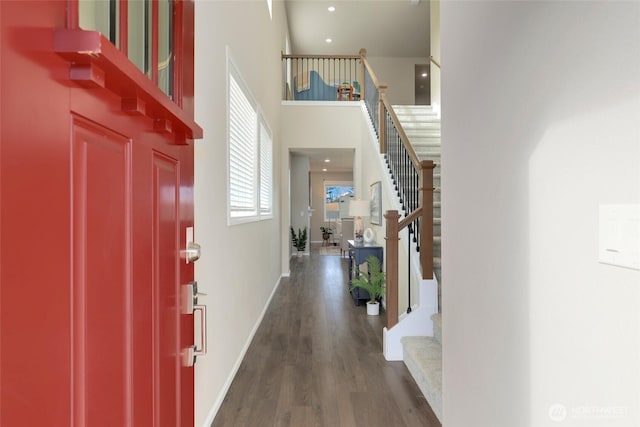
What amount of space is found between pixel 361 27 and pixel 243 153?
7141 mm

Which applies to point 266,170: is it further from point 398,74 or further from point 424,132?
point 398,74

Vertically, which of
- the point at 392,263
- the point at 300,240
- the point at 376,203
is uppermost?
the point at 376,203

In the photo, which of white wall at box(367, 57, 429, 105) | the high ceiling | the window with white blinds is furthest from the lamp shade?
white wall at box(367, 57, 429, 105)

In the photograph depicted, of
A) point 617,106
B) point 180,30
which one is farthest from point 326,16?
point 617,106

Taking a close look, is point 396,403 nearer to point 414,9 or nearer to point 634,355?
point 634,355

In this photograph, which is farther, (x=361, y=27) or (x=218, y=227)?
(x=361, y=27)

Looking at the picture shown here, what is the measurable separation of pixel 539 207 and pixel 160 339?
108 cm

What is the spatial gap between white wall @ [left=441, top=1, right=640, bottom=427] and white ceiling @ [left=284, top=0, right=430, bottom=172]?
5888 mm

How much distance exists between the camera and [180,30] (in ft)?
3.69

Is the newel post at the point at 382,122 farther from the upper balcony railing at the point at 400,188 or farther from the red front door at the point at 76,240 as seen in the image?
the red front door at the point at 76,240

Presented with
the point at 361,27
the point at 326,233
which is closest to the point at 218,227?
the point at 361,27

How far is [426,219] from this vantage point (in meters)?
3.19

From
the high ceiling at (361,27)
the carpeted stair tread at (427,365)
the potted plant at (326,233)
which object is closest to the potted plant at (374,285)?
the carpeted stair tread at (427,365)

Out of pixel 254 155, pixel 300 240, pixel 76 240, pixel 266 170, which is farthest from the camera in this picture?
pixel 300 240
